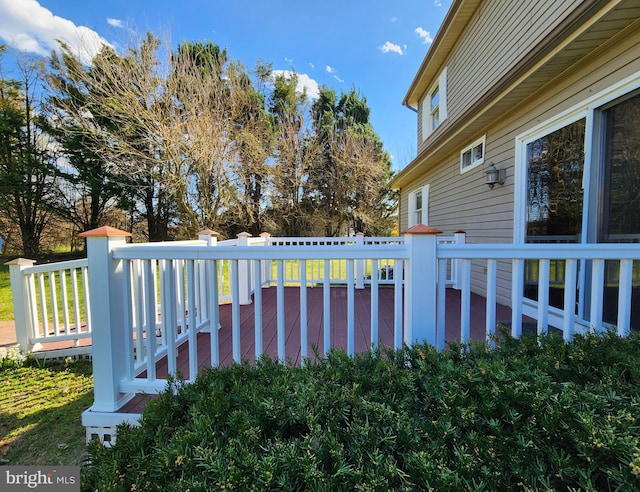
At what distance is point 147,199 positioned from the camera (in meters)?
11.5

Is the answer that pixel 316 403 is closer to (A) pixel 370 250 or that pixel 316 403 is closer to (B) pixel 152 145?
(A) pixel 370 250

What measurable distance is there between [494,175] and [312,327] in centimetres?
331

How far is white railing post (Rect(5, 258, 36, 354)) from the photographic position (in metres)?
3.22

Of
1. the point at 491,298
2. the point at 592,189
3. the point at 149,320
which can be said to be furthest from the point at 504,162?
the point at 149,320

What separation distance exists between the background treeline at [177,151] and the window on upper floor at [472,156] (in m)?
7.10

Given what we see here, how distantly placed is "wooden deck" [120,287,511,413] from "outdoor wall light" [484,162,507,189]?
1.76 m

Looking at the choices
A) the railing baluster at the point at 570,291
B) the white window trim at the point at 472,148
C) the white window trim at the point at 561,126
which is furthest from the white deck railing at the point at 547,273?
the white window trim at the point at 472,148

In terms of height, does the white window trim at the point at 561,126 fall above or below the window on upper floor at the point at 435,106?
below

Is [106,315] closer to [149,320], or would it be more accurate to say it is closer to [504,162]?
[149,320]

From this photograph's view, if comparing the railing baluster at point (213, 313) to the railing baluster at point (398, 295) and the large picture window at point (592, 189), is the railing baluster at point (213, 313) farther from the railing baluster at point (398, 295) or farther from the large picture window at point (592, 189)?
the large picture window at point (592, 189)

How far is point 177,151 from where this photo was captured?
8617 millimetres

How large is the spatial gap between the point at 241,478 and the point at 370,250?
4.21 feet

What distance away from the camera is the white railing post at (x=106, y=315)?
72.8 inches

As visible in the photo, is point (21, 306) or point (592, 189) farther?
point (21, 306)
